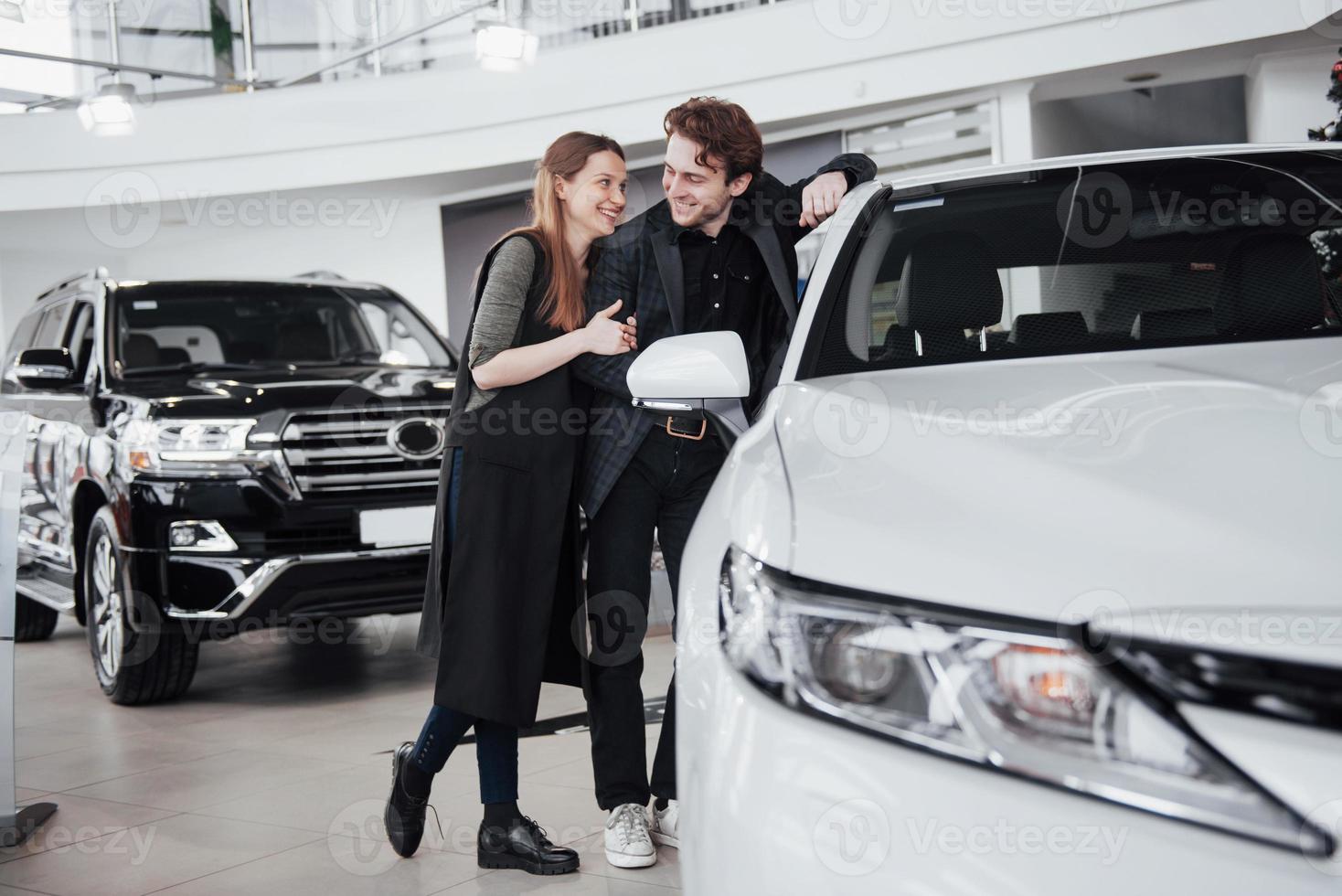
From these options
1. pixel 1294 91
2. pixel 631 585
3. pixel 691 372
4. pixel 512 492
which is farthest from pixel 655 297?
pixel 1294 91

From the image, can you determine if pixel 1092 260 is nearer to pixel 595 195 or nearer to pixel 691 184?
pixel 691 184

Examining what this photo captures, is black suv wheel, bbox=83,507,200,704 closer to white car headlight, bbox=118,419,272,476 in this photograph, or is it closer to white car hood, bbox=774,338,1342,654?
white car headlight, bbox=118,419,272,476

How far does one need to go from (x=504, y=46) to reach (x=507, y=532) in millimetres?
7900

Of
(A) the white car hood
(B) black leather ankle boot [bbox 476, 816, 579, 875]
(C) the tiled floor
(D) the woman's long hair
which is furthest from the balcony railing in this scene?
(A) the white car hood

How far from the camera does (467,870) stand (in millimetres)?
2828

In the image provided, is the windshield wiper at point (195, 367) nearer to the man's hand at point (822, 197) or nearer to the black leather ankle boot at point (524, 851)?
the black leather ankle boot at point (524, 851)

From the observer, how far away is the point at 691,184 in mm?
2615

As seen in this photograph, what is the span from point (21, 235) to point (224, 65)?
448 cm

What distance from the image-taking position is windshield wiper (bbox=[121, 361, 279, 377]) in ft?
16.7

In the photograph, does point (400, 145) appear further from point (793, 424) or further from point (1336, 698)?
point (1336, 698)

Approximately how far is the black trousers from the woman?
0.12 metres

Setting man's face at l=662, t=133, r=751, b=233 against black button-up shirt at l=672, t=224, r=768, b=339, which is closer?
man's face at l=662, t=133, r=751, b=233

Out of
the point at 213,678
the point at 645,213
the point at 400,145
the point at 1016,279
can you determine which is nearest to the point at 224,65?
the point at 400,145

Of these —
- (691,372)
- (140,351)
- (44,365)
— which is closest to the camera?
(691,372)
